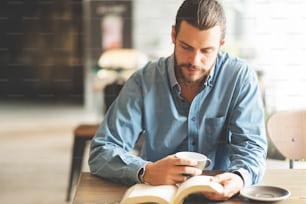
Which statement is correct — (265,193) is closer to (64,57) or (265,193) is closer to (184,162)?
(184,162)

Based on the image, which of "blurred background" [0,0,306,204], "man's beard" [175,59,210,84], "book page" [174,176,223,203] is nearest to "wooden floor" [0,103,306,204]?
"blurred background" [0,0,306,204]

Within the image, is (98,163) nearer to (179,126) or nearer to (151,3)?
(179,126)

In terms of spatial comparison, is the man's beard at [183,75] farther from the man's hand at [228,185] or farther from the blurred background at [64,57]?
the blurred background at [64,57]

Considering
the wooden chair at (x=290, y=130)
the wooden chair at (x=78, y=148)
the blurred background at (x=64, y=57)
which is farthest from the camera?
the blurred background at (x=64, y=57)

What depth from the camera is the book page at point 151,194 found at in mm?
811

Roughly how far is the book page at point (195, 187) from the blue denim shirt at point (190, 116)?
18 centimetres

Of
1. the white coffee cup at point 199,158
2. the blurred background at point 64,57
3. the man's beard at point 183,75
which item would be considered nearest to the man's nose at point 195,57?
the man's beard at point 183,75

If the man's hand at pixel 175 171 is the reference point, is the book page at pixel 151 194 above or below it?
below

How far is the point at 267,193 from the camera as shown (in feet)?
2.93

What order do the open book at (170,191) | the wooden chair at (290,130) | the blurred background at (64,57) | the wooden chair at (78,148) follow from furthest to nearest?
the blurred background at (64,57), the wooden chair at (78,148), the wooden chair at (290,130), the open book at (170,191)

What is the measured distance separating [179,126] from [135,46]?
2835mm

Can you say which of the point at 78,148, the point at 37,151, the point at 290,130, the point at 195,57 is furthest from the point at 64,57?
the point at 195,57

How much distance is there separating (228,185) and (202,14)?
31 centimetres

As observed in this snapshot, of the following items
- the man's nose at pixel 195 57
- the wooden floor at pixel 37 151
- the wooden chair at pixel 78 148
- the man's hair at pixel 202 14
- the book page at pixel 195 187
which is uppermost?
the man's hair at pixel 202 14
